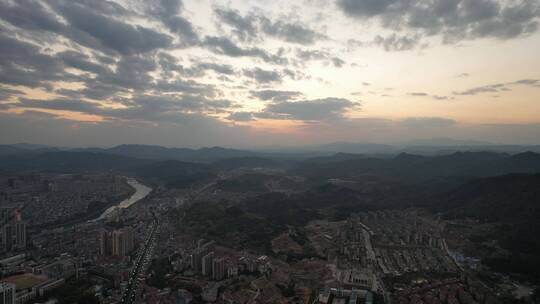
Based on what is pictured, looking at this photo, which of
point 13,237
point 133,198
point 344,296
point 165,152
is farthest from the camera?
point 165,152

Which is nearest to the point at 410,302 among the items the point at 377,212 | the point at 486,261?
the point at 486,261

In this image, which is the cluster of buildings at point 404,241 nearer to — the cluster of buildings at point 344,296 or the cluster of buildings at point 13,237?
the cluster of buildings at point 344,296

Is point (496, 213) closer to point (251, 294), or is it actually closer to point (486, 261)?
point (486, 261)

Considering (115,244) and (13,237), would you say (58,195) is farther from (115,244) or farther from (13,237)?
(115,244)

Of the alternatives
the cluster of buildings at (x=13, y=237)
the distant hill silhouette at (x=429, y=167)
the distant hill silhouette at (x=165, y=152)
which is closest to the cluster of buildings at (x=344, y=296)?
the cluster of buildings at (x=13, y=237)

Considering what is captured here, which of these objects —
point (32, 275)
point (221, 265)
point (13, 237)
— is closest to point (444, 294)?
point (221, 265)

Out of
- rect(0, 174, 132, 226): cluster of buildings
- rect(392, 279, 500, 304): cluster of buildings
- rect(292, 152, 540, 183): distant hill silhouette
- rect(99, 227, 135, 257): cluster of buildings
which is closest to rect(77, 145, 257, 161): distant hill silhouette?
rect(292, 152, 540, 183): distant hill silhouette

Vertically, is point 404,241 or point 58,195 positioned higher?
point 58,195
